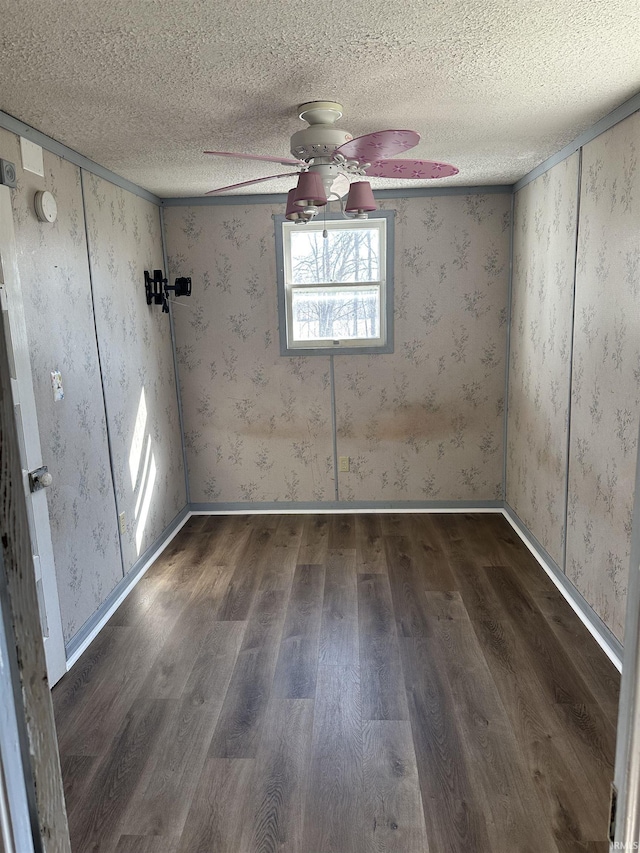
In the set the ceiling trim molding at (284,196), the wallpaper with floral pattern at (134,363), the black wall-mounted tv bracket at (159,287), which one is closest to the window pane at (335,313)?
the ceiling trim molding at (284,196)

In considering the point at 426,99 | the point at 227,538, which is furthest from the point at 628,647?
the point at 227,538

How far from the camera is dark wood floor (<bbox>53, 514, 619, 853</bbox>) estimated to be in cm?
189

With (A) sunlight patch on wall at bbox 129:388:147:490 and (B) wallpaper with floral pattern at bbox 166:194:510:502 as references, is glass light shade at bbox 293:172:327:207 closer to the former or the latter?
(A) sunlight patch on wall at bbox 129:388:147:490

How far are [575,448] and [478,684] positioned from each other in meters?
1.32

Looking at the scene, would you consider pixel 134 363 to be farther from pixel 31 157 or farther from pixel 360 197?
pixel 360 197

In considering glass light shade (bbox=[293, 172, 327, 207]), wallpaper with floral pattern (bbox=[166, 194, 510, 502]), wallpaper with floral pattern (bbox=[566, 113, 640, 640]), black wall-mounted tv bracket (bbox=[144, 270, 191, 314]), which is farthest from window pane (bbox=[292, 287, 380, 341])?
glass light shade (bbox=[293, 172, 327, 207])

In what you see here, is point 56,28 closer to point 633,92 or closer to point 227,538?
point 633,92

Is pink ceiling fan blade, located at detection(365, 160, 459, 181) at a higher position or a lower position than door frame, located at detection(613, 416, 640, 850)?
higher

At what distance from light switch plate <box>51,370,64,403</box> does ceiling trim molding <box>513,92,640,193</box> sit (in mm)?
2716

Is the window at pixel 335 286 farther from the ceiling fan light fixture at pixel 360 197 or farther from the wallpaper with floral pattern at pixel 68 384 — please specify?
the ceiling fan light fixture at pixel 360 197

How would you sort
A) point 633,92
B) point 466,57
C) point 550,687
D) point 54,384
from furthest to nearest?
point 54,384 → point 550,687 → point 633,92 → point 466,57

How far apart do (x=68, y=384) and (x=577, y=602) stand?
111 inches

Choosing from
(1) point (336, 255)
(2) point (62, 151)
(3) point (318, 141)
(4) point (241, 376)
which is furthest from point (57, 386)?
(1) point (336, 255)

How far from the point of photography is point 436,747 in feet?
7.23
